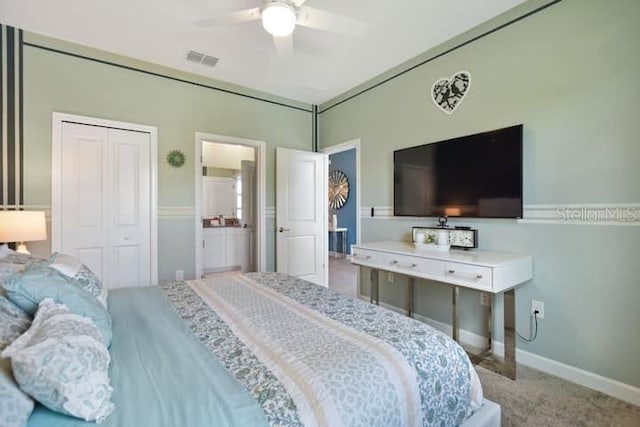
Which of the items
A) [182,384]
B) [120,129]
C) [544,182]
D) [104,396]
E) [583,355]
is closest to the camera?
[104,396]

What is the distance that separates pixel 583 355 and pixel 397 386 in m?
1.93

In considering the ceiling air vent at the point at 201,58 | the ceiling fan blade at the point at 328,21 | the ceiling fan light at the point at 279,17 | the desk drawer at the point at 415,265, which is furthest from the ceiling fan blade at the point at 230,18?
the desk drawer at the point at 415,265

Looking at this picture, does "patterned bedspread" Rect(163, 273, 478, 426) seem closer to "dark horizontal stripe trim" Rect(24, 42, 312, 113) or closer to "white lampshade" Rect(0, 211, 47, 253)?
"white lampshade" Rect(0, 211, 47, 253)

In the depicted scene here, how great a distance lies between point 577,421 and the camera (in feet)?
5.65

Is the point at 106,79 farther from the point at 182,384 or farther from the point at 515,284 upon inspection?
the point at 515,284

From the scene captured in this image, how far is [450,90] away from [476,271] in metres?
1.72

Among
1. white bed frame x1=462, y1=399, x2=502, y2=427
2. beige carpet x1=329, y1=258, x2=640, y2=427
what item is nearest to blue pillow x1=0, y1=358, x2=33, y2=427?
white bed frame x1=462, y1=399, x2=502, y2=427

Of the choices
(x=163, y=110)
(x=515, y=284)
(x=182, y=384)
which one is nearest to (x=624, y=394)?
(x=515, y=284)

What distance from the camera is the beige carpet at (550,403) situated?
67.9 inches

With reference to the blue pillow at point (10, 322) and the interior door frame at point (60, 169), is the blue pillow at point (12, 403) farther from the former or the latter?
the interior door frame at point (60, 169)

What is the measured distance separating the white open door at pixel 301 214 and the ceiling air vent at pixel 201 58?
1251 millimetres

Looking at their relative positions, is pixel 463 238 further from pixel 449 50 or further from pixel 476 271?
pixel 449 50

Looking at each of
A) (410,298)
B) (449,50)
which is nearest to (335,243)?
(410,298)

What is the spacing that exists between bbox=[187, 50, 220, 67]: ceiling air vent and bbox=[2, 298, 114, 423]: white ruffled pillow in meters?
3.05
